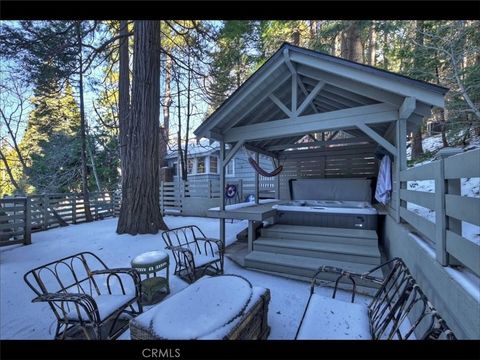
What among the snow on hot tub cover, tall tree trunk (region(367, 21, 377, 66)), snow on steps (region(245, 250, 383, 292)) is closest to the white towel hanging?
snow on steps (region(245, 250, 383, 292))

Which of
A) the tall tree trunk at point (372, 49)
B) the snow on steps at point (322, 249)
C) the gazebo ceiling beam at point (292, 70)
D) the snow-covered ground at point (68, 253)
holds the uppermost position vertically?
the tall tree trunk at point (372, 49)

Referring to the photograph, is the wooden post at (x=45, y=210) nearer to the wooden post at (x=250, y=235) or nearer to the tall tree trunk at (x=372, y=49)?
the wooden post at (x=250, y=235)

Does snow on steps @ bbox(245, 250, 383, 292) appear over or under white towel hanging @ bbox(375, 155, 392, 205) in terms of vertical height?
under

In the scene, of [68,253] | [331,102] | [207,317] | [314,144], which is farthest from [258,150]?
[207,317]

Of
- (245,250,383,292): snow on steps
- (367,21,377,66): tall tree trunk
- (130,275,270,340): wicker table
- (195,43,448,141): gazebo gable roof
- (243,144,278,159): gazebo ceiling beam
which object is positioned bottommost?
(245,250,383,292): snow on steps

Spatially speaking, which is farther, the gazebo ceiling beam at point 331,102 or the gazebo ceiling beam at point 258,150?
the gazebo ceiling beam at point 258,150

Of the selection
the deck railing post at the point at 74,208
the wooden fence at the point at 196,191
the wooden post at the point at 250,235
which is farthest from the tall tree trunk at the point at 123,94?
the wooden post at the point at 250,235

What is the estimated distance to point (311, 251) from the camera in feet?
12.6

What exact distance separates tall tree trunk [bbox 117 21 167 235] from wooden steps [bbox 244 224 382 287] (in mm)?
3418

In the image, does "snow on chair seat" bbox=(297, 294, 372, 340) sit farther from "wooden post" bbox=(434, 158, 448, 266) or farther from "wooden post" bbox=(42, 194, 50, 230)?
"wooden post" bbox=(42, 194, 50, 230)

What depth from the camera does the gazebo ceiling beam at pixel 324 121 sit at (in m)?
3.48

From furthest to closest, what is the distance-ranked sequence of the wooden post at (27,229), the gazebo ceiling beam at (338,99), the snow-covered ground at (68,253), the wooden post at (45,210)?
the wooden post at (45,210) → the wooden post at (27,229) → the gazebo ceiling beam at (338,99) → the snow-covered ground at (68,253)

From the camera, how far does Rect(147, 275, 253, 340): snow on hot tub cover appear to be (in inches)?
57.5
